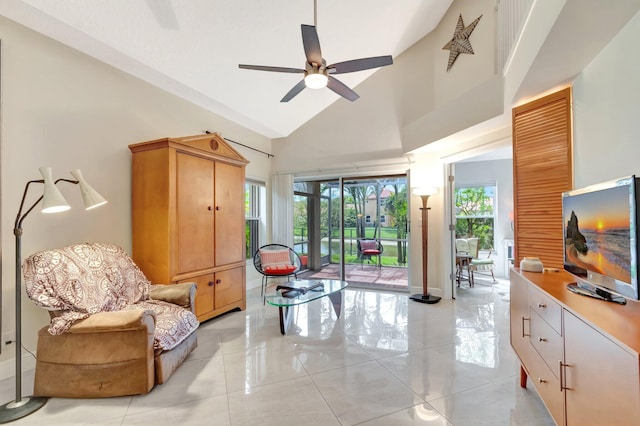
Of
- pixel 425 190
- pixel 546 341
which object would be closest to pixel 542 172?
pixel 546 341

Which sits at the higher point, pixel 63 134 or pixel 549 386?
pixel 63 134

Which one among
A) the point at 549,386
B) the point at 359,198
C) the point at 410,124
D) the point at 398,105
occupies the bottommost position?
the point at 549,386

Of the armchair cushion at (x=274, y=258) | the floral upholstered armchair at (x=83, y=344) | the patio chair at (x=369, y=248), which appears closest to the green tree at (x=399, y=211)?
the patio chair at (x=369, y=248)

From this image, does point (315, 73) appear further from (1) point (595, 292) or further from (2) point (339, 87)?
(1) point (595, 292)

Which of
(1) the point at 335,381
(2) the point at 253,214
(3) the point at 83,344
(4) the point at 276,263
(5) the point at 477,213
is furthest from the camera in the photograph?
(5) the point at 477,213

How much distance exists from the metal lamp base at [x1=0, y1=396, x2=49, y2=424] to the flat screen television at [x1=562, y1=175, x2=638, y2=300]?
10.9 ft

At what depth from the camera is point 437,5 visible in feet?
12.2

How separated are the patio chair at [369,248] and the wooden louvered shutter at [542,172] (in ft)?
9.51

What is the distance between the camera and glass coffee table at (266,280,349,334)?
2943mm

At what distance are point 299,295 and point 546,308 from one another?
2.15 metres

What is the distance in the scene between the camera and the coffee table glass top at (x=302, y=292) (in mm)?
2938

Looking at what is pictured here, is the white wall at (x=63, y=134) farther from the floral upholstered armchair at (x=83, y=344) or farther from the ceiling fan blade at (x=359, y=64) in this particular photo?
the ceiling fan blade at (x=359, y=64)

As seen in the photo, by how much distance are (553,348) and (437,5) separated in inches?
159

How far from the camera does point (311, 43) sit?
2.06 meters
